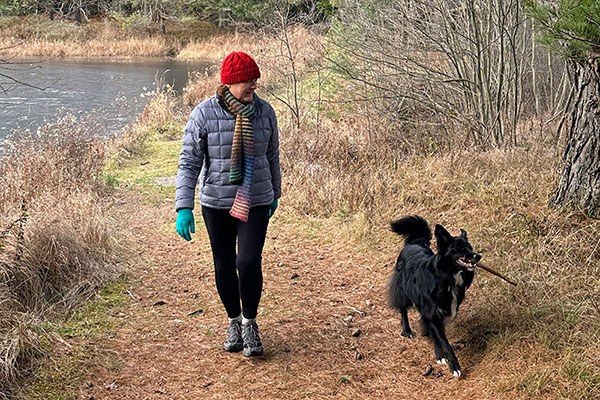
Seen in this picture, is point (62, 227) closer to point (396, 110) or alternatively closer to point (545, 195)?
point (545, 195)

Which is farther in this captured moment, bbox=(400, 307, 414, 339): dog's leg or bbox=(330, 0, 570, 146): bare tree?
bbox=(330, 0, 570, 146): bare tree

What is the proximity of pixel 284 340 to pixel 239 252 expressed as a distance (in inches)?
32.0

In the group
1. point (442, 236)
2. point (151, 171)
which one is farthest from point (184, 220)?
point (151, 171)

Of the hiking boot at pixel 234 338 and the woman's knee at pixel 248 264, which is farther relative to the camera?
the hiking boot at pixel 234 338

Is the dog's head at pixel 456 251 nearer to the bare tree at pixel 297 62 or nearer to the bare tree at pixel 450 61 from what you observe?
the bare tree at pixel 450 61

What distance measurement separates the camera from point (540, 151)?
655cm

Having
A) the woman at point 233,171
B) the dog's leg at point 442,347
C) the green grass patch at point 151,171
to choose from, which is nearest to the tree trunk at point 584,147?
the dog's leg at point 442,347

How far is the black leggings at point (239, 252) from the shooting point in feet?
12.0

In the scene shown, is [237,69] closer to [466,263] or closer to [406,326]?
[466,263]

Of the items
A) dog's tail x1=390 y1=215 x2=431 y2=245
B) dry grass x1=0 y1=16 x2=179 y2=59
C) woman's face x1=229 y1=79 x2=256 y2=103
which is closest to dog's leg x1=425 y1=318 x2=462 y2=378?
dog's tail x1=390 y1=215 x2=431 y2=245

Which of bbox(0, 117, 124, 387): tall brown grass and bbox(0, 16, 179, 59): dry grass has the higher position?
bbox(0, 117, 124, 387): tall brown grass

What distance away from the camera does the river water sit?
13.8 m

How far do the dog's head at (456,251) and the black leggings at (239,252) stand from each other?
1.02m

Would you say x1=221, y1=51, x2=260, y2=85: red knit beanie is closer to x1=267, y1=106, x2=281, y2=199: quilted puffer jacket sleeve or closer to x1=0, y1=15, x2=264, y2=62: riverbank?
x1=267, y1=106, x2=281, y2=199: quilted puffer jacket sleeve
